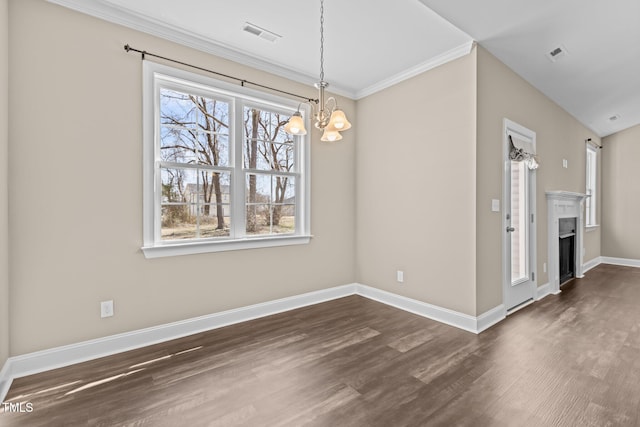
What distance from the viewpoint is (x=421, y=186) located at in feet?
11.6

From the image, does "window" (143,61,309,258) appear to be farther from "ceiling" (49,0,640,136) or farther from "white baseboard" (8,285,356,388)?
"white baseboard" (8,285,356,388)

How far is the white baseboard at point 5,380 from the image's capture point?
1960 mm

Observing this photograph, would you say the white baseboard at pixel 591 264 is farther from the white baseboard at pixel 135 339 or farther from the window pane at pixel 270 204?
the window pane at pixel 270 204

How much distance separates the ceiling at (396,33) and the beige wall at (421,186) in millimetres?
297

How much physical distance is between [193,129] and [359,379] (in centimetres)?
270

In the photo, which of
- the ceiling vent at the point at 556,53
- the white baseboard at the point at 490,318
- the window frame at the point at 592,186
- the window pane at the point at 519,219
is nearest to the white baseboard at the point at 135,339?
the white baseboard at the point at 490,318

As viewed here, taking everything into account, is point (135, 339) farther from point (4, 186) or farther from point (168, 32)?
point (168, 32)

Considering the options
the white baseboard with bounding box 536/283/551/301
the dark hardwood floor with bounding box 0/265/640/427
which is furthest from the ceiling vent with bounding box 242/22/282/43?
the white baseboard with bounding box 536/283/551/301

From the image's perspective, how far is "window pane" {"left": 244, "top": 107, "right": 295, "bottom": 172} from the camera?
3436 millimetres

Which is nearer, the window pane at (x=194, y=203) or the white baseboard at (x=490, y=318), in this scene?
the window pane at (x=194, y=203)

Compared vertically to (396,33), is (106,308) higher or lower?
lower

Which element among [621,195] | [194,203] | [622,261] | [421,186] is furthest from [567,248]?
[194,203]

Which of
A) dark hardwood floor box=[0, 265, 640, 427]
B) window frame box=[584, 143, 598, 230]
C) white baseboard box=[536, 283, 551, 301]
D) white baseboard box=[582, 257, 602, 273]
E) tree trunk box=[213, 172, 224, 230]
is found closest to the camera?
dark hardwood floor box=[0, 265, 640, 427]

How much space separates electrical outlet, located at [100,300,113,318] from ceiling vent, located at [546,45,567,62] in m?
4.96
